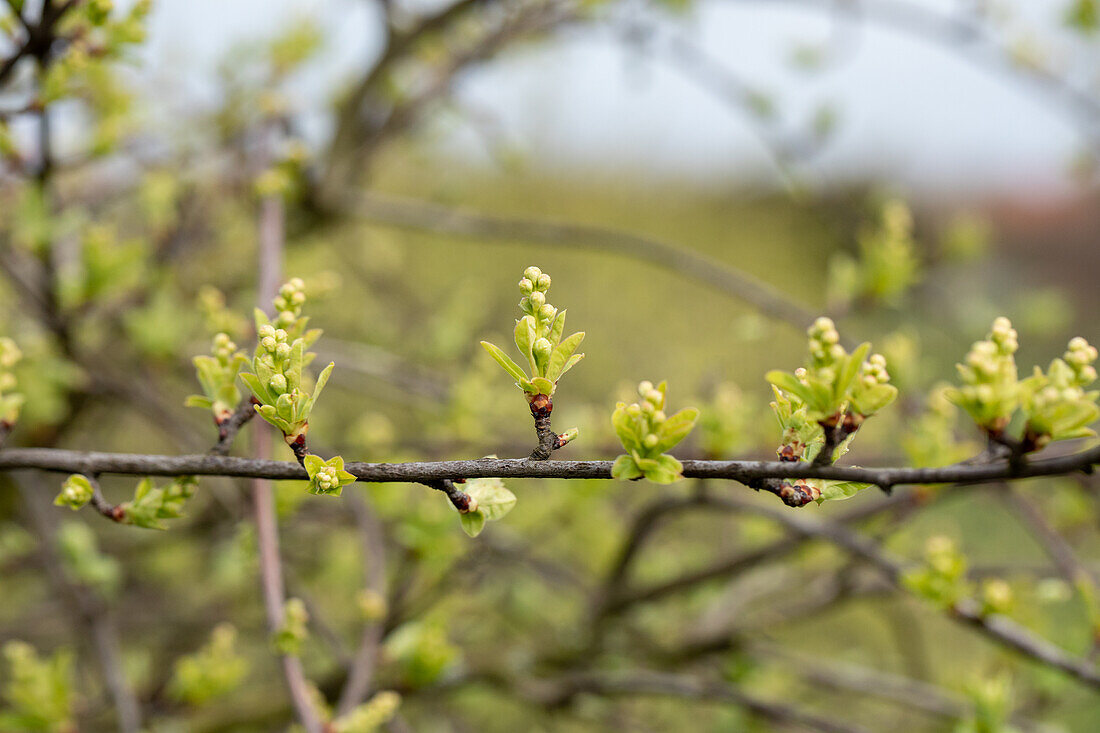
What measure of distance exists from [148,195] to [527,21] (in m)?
0.98

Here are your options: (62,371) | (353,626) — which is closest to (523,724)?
(353,626)

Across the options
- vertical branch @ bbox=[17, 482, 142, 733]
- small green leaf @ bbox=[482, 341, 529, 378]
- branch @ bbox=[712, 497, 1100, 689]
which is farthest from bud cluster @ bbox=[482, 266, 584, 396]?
vertical branch @ bbox=[17, 482, 142, 733]

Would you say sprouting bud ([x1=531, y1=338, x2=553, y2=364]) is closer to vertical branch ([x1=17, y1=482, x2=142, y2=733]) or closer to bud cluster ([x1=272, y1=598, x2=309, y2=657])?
bud cluster ([x1=272, y1=598, x2=309, y2=657])

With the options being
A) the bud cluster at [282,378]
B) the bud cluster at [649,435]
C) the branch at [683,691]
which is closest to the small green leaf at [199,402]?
the bud cluster at [282,378]

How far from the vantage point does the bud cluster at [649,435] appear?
527 mm

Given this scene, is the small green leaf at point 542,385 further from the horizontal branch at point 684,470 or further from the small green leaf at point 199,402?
the small green leaf at point 199,402

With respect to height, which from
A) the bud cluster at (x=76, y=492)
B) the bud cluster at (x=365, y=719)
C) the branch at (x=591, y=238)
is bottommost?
the bud cluster at (x=365, y=719)

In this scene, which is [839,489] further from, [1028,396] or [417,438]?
[417,438]

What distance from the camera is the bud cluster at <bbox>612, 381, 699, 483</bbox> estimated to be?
0.53 m

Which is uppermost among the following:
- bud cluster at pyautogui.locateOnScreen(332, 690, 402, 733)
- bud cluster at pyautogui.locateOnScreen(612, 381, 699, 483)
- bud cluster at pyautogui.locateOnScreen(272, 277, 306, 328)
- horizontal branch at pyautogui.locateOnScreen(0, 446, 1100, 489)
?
bud cluster at pyautogui.locateOnScreen(272, 277, 306, 328)

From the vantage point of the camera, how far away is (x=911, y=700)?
1.50 meters

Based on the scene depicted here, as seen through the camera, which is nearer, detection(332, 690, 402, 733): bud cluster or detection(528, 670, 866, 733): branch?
detection(332, 690, 402, 733): bud cluster

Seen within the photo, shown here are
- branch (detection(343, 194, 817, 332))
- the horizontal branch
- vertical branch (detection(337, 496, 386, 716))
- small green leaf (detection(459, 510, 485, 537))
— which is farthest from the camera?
branch (detection(343, 194, 817, 332))

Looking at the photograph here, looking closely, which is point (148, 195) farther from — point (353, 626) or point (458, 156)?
point (458, 156)
